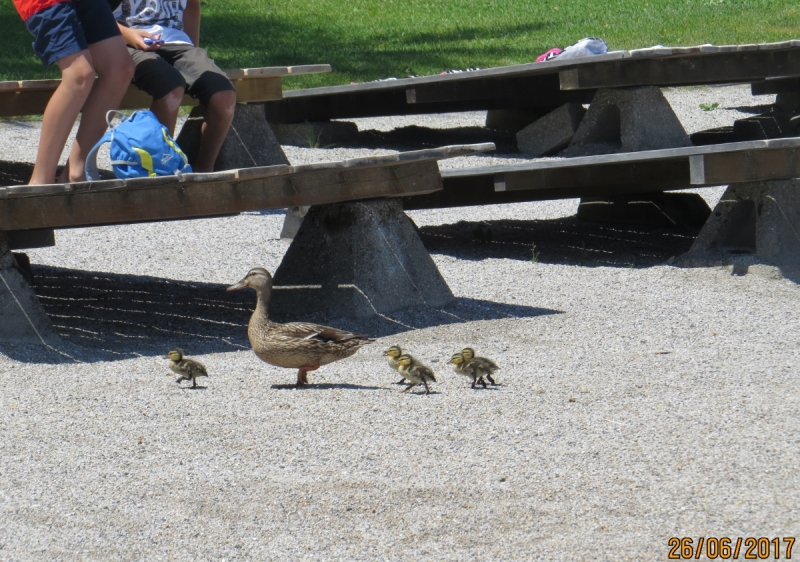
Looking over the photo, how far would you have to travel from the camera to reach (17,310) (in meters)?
6.39

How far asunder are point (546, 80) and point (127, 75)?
717 cm

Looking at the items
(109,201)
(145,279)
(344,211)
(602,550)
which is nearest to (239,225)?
(145,279)

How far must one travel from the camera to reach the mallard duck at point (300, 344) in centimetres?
571

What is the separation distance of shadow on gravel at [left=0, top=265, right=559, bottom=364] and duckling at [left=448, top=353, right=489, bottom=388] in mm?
1345

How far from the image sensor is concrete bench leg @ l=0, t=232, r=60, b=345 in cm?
637

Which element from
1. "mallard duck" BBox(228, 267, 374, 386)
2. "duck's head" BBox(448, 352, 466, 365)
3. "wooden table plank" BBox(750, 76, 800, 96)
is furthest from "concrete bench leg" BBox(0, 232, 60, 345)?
"wooden table plank" BBox(750, 76, 800, 96)

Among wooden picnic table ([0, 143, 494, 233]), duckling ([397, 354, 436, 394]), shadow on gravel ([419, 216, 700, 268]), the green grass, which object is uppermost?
the green grass

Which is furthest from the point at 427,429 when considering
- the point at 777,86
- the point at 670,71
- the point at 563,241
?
the point at 777,86

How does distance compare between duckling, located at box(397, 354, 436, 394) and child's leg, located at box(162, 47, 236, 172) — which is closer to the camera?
duckling, located at box(397, 354, 436, 394)

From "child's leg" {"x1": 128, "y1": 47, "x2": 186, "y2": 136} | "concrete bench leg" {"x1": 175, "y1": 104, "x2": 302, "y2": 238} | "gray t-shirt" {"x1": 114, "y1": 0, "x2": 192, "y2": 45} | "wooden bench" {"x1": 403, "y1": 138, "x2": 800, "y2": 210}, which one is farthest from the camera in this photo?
"concrete bench leg" {"x1": 175, "y1": 104, "x2": 302, "y2": 238}

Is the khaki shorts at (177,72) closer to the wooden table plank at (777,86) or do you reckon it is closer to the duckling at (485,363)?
the duckling at (485,363)

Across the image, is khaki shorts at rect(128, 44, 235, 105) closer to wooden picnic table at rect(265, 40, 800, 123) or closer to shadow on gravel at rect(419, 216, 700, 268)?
shadow on gravel at rect(419, 216, 700, 268)

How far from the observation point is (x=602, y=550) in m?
3.62

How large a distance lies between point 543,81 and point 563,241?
359 cm
